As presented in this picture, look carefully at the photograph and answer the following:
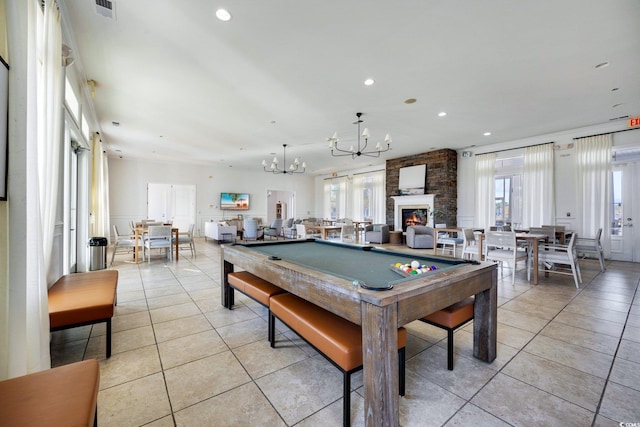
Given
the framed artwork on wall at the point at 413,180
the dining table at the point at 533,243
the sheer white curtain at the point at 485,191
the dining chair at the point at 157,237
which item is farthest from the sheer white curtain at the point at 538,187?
the dining chair at the point at 157,237

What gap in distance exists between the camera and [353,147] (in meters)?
7.73

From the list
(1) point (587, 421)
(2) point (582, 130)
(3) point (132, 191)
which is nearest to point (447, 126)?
(2) point (582, 130)

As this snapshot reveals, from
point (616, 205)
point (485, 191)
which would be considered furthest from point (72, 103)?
point (616, 205)

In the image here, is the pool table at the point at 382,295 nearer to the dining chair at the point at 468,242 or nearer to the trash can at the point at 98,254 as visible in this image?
the dining chair at the point at 468,242

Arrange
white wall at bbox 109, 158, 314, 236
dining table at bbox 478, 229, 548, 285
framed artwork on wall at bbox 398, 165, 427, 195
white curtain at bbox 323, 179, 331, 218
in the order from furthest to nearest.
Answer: white curtain at bbox 323, 179, 331, 218 → white wall at bbox 109, 158, 314, 236 → framed artwork on wall at bbox 398, 165, 427, 195 → dining table at bbox 478, 229, 548, 285

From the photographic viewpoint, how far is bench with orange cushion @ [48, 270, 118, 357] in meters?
1.81

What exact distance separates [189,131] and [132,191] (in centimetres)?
506

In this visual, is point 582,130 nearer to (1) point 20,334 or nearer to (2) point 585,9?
(2) point 585,9

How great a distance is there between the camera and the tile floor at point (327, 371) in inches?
56.0

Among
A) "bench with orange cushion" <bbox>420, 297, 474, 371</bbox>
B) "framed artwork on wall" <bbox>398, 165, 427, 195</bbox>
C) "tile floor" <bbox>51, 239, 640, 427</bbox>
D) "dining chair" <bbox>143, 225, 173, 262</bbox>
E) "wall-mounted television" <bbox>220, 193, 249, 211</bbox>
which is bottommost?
"tile floor" <bbox>51, 239, 640, 427</bbox>

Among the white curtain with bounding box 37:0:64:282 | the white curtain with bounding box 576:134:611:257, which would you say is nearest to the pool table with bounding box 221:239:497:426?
the white curtain with bounding box 37:0:64:282

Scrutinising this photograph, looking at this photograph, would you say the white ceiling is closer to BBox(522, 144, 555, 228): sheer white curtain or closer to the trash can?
BBox(522, 144, 555, 228): sheer white curtain

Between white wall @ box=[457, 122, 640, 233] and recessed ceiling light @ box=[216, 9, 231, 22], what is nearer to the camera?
recessed ceiling light @ box=[216, 9, 231, 22]

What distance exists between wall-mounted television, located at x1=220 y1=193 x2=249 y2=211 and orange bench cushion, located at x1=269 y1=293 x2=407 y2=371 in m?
9.93
